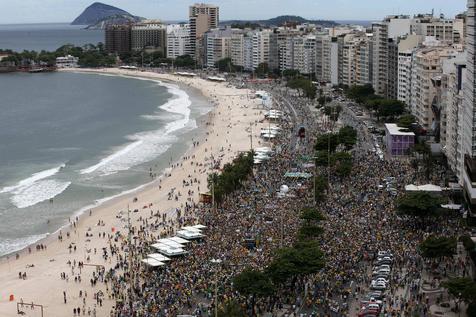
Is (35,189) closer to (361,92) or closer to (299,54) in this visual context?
(361,92)

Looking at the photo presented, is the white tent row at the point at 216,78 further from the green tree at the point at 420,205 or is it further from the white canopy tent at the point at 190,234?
the green tree at the point at 420,205

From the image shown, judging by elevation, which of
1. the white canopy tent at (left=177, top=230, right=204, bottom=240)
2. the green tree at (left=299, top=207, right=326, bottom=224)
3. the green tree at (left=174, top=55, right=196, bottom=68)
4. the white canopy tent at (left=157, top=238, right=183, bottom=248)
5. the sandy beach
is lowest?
the sandy beach

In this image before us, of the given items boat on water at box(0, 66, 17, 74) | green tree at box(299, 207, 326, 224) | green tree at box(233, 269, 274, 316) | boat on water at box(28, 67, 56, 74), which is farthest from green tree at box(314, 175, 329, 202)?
boat on water at box(0, 66, 17, 74)

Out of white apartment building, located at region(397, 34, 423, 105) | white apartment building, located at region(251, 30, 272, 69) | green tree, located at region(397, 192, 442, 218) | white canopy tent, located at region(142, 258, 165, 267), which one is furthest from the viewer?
white apartment building, located at region(251, 30, 272, 69)

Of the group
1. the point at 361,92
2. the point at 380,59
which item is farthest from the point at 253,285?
the point at 380,59

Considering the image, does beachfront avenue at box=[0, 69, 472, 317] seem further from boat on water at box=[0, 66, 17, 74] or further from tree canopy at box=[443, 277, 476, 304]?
boat on water at box=[0, 66, 17, 74]

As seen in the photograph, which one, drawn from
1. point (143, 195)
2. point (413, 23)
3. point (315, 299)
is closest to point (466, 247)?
point (315, 299)

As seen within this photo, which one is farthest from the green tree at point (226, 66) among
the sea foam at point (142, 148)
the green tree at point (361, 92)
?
the green tree at point (361, 92)
